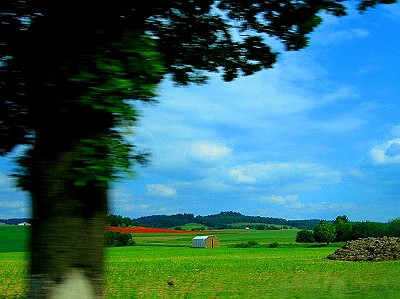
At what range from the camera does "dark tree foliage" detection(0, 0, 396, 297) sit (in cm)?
938

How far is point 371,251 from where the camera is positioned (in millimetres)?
48219

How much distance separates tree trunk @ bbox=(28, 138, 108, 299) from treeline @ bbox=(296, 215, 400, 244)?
8480 cm

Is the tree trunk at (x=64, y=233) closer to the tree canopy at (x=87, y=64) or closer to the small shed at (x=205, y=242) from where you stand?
the tree canopy at (x=87, y=64)

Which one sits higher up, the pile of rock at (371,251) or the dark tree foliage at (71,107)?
the dark tree foliage at (71,107)

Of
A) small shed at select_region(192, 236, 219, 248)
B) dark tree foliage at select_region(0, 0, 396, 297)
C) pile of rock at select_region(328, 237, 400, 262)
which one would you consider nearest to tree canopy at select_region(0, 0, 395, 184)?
dark tree foliage at select_region(0, 0, 396, 297)

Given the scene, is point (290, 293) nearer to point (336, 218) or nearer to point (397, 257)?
point (397, 257)

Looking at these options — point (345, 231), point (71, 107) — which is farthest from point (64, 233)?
point (345, 231)

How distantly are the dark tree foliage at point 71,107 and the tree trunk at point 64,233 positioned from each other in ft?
0.06

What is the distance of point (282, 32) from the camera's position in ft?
44.0

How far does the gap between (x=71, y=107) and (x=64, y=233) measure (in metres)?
2.24

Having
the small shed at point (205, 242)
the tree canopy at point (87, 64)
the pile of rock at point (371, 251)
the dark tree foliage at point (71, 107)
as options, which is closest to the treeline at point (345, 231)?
the small shed at point (205, 242)

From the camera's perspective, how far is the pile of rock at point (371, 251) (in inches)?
1823

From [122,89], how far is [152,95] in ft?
2.00

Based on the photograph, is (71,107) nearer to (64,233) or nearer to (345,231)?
(64,233)
